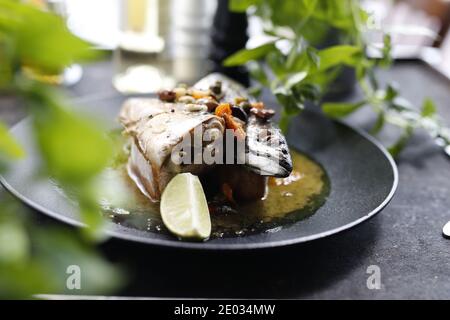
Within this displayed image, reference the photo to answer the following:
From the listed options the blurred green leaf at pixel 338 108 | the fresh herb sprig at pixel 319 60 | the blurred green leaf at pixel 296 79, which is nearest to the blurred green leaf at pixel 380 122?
the fresh herb sprig at pixel 319 60

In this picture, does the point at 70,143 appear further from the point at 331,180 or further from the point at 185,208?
the point at 331,180

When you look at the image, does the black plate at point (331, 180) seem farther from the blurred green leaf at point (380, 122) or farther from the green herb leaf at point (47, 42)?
the green herb leaf at point (47, 42)

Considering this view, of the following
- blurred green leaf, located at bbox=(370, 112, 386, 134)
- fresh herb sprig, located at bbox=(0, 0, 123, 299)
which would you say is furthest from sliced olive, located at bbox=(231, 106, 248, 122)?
fresh herb sprig, located at bbox=(0, 0, 123, 299)

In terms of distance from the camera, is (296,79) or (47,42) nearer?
(47,42)

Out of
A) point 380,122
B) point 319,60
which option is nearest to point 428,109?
point 380,122

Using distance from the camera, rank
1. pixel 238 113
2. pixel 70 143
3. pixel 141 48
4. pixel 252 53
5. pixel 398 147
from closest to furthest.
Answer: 1. pixel 70 143
2. pixel 238 113
3. pixel 252 53
4. pixel 398 147
5. pixel 141 48

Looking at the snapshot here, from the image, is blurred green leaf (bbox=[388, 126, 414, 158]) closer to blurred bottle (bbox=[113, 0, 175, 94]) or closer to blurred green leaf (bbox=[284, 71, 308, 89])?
blurred green leaf (bbox=[284, 71, 308, 89])

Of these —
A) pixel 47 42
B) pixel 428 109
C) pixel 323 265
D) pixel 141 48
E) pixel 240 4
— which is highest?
pixel 47 42
